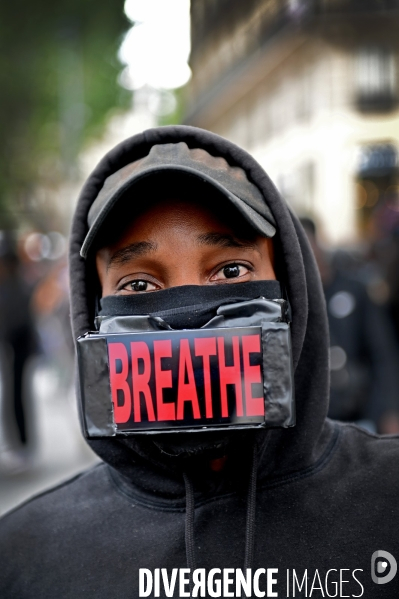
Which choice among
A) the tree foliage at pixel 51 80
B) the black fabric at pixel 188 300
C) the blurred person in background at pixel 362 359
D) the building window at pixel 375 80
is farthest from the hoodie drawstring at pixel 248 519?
the tree foliage at pixel 51 80

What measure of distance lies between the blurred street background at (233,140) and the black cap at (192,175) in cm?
24

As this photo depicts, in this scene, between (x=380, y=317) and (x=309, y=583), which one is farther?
(x=380, y=317)

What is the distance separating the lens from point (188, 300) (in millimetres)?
1573

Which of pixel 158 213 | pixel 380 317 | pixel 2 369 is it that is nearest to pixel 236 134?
pixel 2 369

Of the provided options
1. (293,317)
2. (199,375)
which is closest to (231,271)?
(293,317)

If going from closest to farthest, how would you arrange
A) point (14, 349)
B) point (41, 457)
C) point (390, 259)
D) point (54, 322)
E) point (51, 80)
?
point (390, 259) < point (41, 457) < point (14, 349) < point (54, 322) < point (51, 80)

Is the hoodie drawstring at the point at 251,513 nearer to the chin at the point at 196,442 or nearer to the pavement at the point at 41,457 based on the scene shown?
the chin at the point at 196,442

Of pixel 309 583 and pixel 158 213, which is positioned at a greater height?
pixel 158 213

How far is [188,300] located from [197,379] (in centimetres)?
21

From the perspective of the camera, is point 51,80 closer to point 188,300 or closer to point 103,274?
point 103,274

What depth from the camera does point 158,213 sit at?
5.34 feet

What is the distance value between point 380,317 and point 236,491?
320cm

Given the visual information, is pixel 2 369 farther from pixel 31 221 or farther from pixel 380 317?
pixel 31 221

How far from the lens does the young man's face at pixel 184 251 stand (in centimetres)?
159
